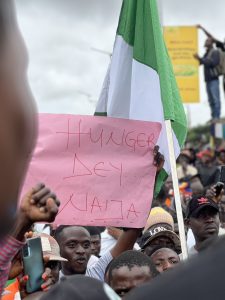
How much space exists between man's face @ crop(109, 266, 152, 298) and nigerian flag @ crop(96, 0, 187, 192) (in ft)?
3.48

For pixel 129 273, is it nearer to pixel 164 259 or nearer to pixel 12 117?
pixel 164 259

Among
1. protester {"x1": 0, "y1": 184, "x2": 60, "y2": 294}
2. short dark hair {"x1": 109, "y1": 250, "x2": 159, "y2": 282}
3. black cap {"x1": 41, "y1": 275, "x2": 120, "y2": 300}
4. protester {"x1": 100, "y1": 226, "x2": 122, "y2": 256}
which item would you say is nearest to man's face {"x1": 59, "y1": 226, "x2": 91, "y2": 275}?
protester {"x1": 100, "y1": 226, "x2": 122, "y2": 256}

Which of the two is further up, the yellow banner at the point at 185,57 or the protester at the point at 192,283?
the yellow banner at the point at 185,57

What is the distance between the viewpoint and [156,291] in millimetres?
826

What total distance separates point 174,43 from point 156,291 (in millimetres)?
16109

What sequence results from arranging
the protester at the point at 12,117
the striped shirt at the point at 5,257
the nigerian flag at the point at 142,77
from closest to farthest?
the protester at the point at 12,117 < the striped shirt at the point at 5,257 < the nigerian flag at the point at 142,77

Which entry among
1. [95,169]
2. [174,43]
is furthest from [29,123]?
[174,43]

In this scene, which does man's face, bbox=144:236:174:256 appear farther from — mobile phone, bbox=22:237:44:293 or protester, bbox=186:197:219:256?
mobile phone, bbox=22:237:44:293

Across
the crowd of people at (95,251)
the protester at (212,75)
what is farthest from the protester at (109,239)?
the protester at (212,75)

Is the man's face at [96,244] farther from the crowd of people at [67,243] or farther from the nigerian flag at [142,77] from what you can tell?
the nigerian flag at [142,77]

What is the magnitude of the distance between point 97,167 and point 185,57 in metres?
12.8

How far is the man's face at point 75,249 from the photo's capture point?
4711 millimetres

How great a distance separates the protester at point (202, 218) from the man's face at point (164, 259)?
740mm

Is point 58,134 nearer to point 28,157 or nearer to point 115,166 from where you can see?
point 115,166
